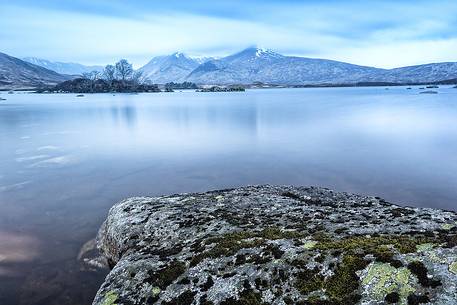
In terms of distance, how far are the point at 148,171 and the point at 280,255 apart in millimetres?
30614

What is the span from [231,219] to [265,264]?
5.87 metres

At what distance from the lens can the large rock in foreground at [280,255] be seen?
9727mm

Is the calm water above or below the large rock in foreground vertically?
below

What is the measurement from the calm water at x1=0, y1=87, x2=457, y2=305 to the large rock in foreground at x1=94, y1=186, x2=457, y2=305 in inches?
164

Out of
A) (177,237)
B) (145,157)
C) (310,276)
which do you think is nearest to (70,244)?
(177,237)

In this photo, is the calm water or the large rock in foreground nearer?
the large rock in foreground

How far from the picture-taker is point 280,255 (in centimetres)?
1197

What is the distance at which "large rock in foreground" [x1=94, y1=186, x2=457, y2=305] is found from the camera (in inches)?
383

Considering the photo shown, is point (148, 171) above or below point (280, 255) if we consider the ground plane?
below

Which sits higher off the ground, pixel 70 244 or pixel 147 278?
pixel 147 278

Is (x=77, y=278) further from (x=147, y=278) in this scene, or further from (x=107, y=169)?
(x=107, y=169)

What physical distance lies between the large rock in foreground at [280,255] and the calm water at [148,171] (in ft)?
13.7

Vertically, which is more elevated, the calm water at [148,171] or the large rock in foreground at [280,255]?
the large rock in foreground at [280,255]

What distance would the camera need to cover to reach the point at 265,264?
38.4 ft
